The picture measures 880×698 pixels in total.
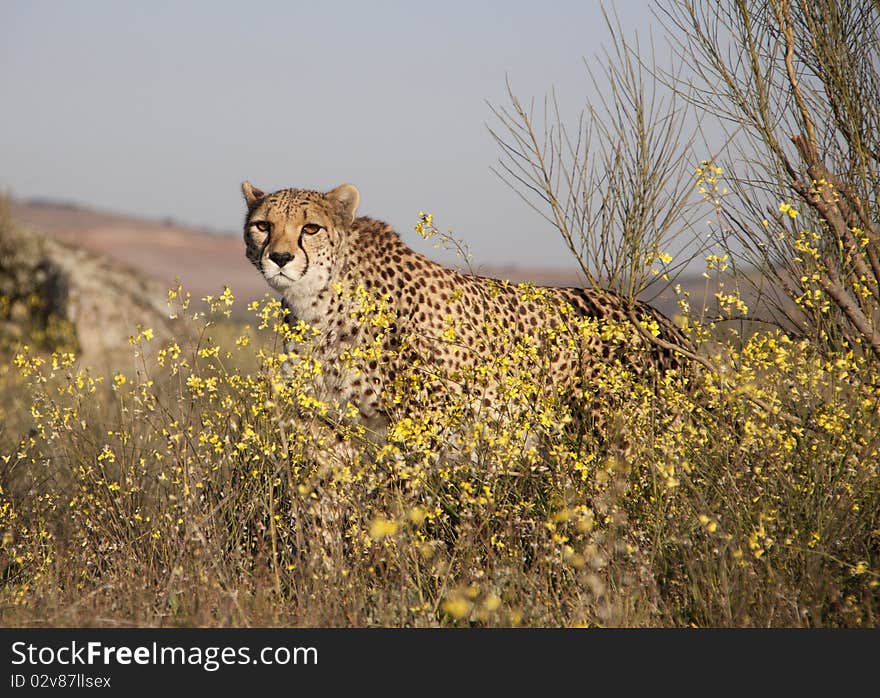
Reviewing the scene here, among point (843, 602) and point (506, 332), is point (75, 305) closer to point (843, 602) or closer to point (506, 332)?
point (506, 332)

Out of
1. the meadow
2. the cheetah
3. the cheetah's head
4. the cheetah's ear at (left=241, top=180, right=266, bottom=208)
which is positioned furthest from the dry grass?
the cheetah's ear at (left=241, top=180, right=266, bottom=208)

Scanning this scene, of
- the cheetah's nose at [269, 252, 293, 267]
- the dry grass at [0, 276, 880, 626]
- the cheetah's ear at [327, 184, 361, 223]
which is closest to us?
the dry grass at [0, 276, 880, 626]

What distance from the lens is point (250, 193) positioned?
16.0 ft

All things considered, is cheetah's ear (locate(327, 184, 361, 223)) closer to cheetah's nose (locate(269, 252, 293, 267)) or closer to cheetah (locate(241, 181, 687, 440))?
cheetah (locate(241, 181, 687, 440))

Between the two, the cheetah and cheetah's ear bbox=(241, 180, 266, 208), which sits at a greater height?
cheetah's ear bbox=(241, 180, 266, 208)

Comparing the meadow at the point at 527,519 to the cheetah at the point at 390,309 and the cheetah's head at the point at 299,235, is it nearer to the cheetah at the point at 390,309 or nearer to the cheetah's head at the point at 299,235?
the cheetah at the point at 390,309

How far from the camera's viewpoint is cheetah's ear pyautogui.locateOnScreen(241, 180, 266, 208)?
191 inches

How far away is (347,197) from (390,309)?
0.66m

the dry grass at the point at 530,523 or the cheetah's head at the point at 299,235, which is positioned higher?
the cheetah's head at the point at 299,235

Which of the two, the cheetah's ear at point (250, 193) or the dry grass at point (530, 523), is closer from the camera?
the dry grass at point (530, 523)

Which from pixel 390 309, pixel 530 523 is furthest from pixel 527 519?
pixel 390 309

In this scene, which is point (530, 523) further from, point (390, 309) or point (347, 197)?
point (347, 197)

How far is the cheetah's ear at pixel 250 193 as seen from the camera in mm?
4859

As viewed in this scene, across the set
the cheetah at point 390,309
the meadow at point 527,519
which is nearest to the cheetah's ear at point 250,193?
the cheetah at point 390,309
